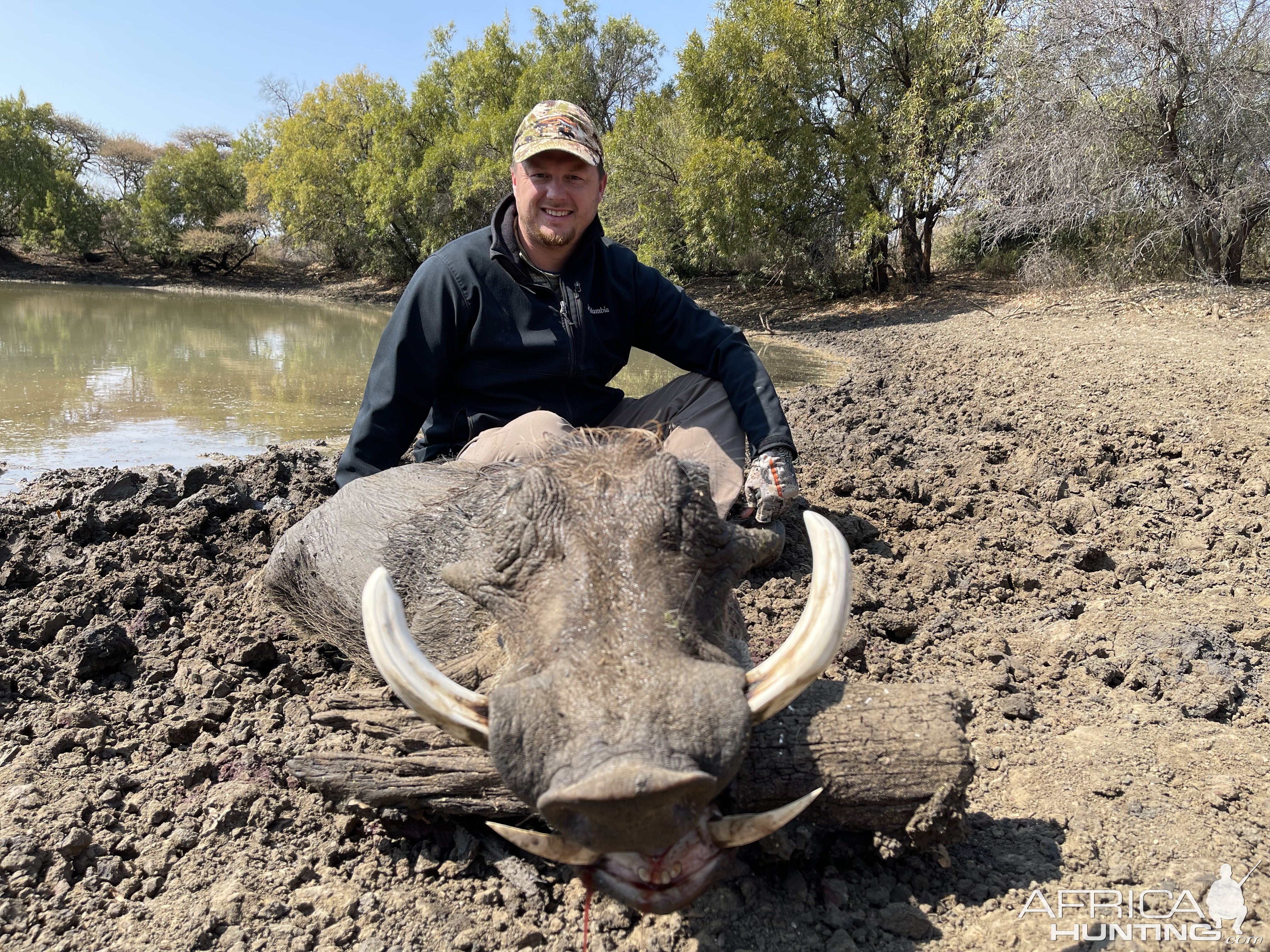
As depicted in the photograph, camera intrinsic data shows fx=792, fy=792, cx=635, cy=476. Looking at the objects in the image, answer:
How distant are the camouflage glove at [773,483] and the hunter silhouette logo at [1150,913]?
159cm

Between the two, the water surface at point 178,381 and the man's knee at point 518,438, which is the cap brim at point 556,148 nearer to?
the man's knee at point 518,438

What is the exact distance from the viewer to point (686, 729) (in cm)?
139

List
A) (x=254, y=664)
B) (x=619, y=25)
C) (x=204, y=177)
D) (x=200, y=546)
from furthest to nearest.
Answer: (x=204, y=177) < (x=619, y=25) < (x=200, y=546) < (x=254, y=664)

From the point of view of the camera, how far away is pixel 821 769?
1.93m

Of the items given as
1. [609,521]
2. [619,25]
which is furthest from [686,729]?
[619,25]

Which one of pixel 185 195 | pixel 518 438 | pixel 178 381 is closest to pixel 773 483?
pixel 518 438

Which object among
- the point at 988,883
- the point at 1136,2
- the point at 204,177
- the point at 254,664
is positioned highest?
the point at 204,177

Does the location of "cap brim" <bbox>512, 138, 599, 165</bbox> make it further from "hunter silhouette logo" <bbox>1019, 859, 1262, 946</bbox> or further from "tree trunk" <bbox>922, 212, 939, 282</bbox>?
"tree trunk" <bbox>922, 212, 939, 282</bbox>

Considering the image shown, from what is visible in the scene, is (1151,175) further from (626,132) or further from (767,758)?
(767,758)

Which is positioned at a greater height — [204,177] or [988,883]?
[204,177]

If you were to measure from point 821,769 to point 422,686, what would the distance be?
0.99 m

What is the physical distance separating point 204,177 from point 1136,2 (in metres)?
42.0

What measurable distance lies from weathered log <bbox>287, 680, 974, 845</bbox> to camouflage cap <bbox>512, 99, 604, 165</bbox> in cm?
252

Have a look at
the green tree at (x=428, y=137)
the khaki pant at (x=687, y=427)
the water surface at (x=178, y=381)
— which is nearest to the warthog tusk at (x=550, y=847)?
the khaki pant at (x=687, y=427)
